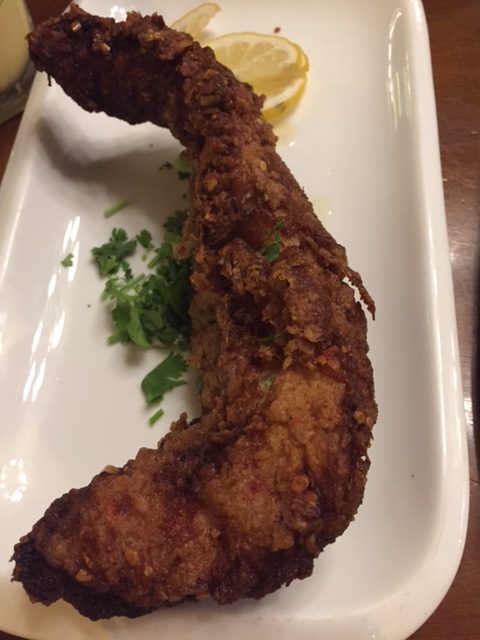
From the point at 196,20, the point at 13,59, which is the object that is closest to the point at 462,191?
the point at 196,20

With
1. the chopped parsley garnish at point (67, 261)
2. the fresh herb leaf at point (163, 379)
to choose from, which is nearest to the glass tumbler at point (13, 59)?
the chopped parsley garnish at point (67, 261)

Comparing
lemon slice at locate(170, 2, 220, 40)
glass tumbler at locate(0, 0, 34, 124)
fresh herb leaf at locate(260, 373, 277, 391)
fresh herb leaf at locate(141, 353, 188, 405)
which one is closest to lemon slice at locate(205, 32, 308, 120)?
lemon slice at locate(170, 2, 220, 40)

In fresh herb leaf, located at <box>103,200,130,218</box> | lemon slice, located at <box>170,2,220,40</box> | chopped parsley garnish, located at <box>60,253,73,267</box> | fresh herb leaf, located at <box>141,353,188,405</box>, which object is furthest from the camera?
lemon slice, located at <box>170,2,220,40</box>

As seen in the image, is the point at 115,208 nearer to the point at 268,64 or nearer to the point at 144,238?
the point at 144,238

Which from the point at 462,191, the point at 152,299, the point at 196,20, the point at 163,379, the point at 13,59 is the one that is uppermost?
the point at 13,59

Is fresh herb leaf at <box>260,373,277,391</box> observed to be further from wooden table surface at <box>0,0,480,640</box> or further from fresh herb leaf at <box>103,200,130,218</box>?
fresh herb leaf at <box>103,200,130,218</box>

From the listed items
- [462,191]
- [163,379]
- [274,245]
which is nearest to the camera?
[274,245]
